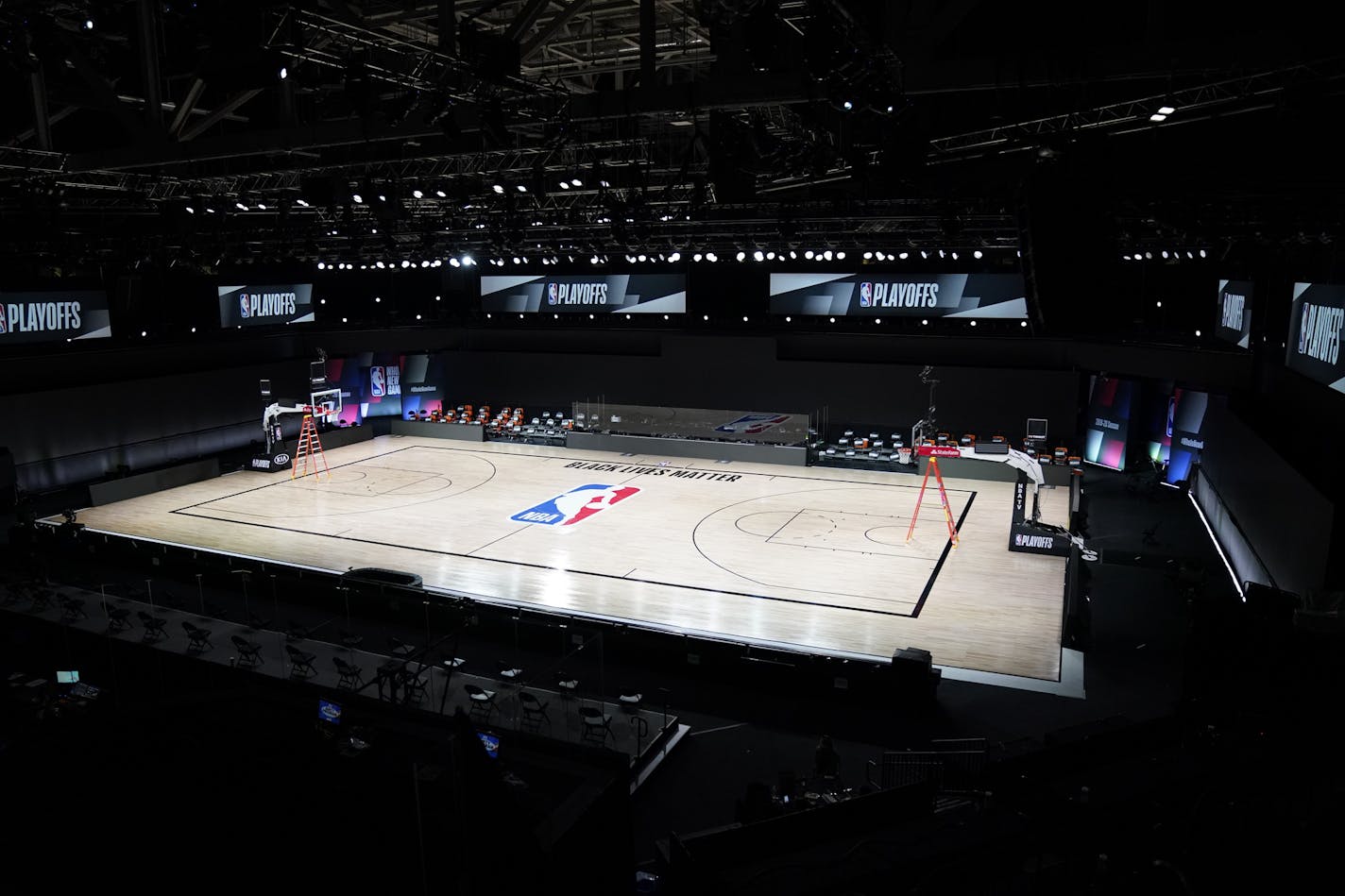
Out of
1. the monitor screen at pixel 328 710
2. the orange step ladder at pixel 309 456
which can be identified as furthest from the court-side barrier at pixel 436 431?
the monitor screen at pixel 328 710

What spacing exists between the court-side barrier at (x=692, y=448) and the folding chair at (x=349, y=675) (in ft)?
56.8

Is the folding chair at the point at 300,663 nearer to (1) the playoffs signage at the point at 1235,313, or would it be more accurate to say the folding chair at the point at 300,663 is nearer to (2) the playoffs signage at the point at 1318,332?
(2) the playoffs signage at the point at 1318,332

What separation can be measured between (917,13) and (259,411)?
25445 millimetres

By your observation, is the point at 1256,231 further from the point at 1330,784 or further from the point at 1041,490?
the point at 1330,784

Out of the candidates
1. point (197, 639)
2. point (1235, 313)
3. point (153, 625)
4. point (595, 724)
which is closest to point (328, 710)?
point (595, 724)

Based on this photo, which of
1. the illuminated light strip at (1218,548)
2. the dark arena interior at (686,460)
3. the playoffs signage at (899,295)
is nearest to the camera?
the dark arena interior at (686,460)

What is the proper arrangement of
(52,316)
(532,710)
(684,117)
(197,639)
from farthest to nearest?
(52,316) < (684,117) < (197,639) < (532,710)

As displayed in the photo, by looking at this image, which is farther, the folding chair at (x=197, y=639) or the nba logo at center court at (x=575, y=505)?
the nba logo at center court at (x=575, y=505)

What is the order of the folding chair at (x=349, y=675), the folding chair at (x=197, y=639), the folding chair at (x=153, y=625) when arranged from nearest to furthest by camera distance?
the folding chair at (x=349, y=675) → the folding chair at (x=197, y=639) → the folding chair at (x=153, y=625)

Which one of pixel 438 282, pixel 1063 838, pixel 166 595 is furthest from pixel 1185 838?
pixel 438 282

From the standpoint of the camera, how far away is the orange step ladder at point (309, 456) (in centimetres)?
2552

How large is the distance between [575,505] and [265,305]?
1492cm

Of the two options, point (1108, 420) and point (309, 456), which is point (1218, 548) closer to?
point (1108, 420)

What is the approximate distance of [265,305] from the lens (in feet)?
97.2
